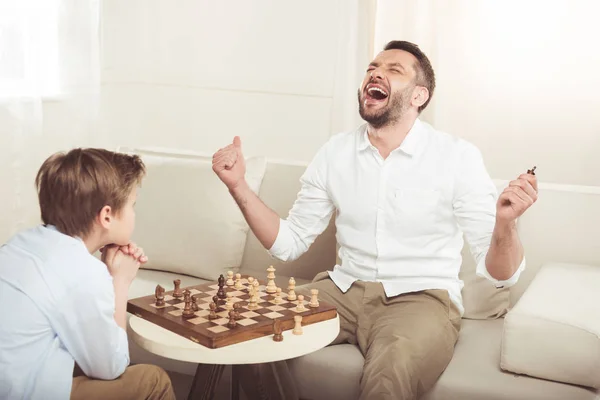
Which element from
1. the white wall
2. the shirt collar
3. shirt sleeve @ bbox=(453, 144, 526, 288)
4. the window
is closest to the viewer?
shirt sleeve @ bbox=(453, 144, 526, 288)

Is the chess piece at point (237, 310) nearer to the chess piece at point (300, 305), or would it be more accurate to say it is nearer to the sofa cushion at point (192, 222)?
the chess piece at point (300, 305)

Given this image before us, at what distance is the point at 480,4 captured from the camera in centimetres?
292

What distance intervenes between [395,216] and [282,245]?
1.11ft

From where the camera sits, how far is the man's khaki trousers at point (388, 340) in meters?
1.92

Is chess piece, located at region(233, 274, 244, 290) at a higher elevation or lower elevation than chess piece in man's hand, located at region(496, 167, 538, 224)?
lower

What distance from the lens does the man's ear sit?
2.42 metres

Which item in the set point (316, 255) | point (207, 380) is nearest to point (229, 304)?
point (207, 380)

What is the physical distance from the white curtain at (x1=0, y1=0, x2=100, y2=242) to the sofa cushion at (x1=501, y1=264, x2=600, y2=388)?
203cm

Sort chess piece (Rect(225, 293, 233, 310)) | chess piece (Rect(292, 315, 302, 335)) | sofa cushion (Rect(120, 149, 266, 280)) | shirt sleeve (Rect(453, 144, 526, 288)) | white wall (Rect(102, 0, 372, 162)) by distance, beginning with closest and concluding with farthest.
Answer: chess piece (Rect(292, 315, 302, 335)), chess piece (Rect(225, 293, 233, 310)), shirt sleeve (Rect(453, 144, 526, 288)), sofa cushion (Rect(120, 149, 266, 280)), white wall (Rect(102, 0, 372, 162))

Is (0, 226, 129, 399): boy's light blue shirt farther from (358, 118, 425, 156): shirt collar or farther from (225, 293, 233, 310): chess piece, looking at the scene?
(358, 118, 425, 156): shirt collar

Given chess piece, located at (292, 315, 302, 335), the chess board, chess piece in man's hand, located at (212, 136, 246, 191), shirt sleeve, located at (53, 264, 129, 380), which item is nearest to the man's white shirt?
chess piece in man's hand, located at (212, 136, 246, 191)

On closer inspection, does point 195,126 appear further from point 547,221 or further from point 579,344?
point 579,344

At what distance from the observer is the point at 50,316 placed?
159 centimetres

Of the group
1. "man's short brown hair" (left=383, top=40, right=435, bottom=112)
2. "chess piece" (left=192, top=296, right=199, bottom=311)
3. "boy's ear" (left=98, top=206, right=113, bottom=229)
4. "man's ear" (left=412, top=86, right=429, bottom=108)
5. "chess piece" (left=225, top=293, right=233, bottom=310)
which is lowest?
"chess piece" (left=225, top=293, right=233, bottom=310)
